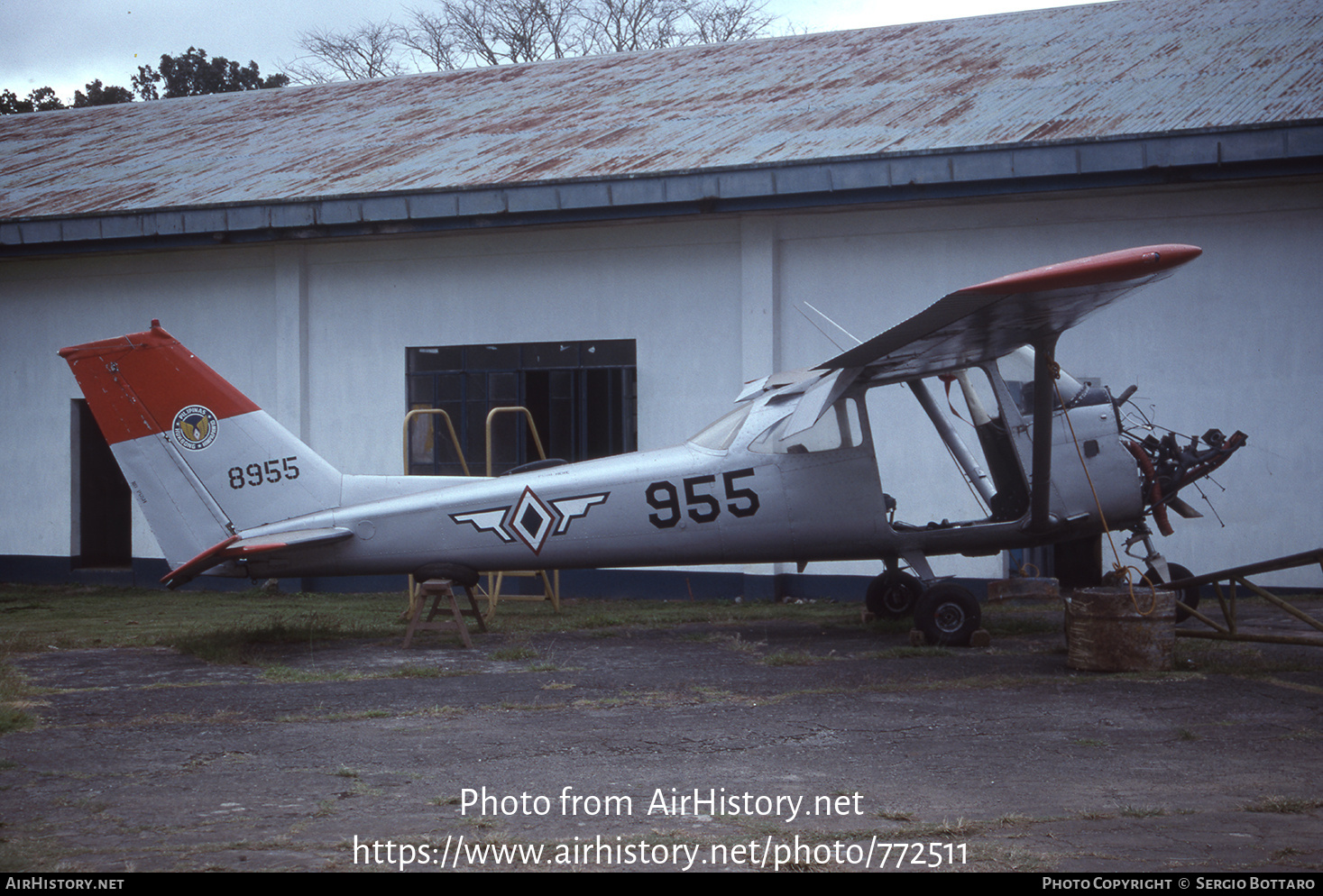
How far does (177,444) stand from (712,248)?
595 cm

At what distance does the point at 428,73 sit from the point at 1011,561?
13.7 metres

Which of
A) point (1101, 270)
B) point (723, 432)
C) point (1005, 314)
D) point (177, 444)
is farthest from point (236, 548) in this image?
point (1101, 270)

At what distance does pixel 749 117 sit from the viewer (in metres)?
13.7

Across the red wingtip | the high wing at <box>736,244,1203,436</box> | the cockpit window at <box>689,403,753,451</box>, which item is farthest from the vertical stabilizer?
the red wingtip

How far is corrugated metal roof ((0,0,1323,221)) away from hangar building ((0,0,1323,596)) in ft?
0.24

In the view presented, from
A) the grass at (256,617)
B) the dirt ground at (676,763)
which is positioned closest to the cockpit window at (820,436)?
the dirt ground at (676,763)

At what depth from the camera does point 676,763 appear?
5094 mm

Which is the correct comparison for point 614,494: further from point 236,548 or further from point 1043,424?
point 1043,424

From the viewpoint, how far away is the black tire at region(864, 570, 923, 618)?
936 centimetres

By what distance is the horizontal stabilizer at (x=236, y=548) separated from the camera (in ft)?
26.0

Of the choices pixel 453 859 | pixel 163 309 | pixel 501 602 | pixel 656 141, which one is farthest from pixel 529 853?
pixel 163 309

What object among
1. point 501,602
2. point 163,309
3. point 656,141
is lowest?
point 501,602
